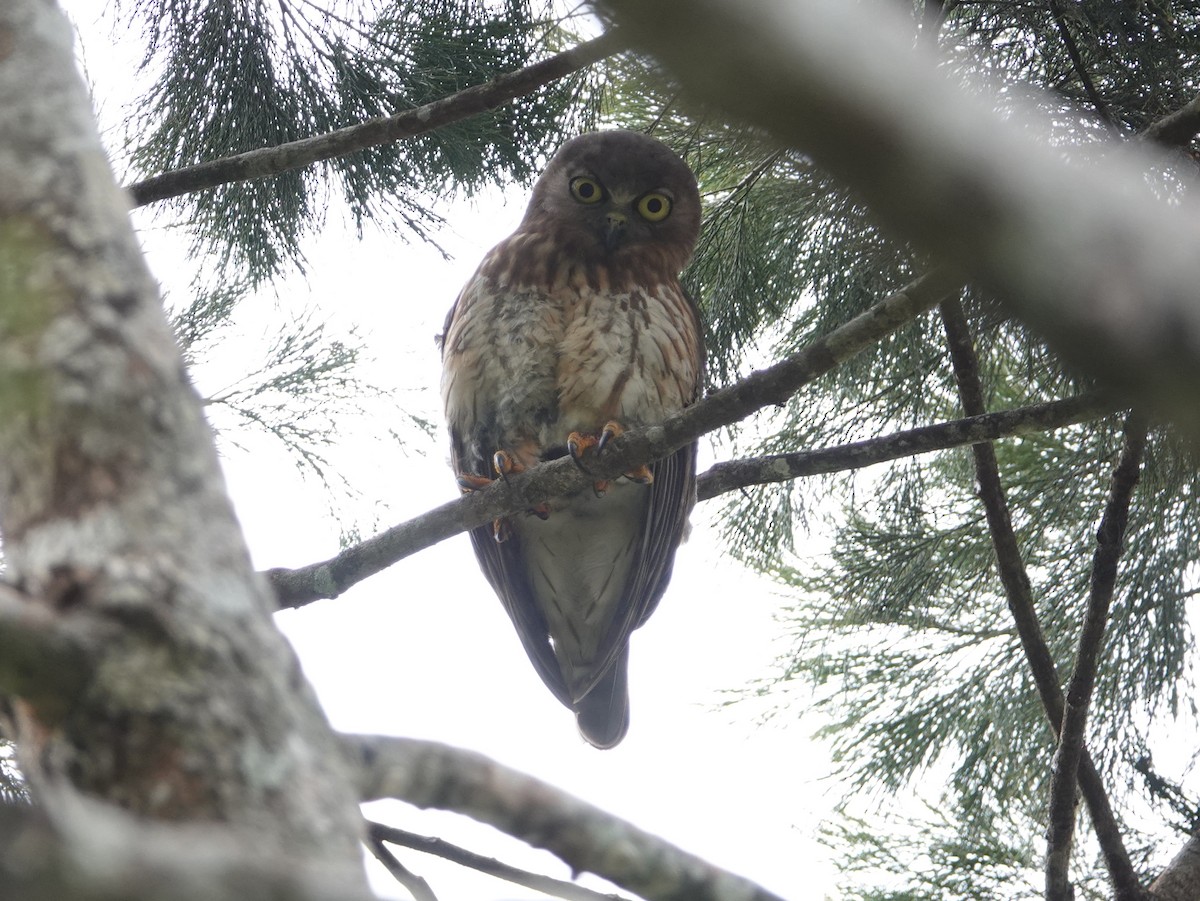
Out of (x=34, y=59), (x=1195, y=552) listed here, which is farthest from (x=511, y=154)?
(x=34, y=59)

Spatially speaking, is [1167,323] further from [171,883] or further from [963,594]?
[963,594]

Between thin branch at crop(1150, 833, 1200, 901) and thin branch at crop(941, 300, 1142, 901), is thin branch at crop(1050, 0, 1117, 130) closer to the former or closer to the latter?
thin branch at crop(941, 300, 1142, 901)

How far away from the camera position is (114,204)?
96 cm

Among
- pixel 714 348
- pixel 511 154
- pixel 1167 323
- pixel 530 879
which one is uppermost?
pixel 511 154

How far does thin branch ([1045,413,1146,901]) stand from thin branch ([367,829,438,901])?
4.98 feet

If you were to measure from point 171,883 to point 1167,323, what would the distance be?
1.73 feet

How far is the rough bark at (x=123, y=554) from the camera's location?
77 centimetres

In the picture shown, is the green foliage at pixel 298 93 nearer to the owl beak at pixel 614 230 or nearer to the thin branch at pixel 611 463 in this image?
the owl beak at pixel 614 230

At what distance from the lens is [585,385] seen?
3492mm

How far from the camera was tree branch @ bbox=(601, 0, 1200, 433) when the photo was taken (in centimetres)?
61

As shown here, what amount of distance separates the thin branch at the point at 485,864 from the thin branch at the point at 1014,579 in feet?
5.17

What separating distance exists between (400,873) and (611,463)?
4.53 feet

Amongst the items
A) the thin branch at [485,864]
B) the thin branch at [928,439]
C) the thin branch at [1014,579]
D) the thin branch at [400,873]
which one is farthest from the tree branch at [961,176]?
the thin branch at [1014,579]

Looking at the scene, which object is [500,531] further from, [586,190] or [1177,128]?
[1177,128]
